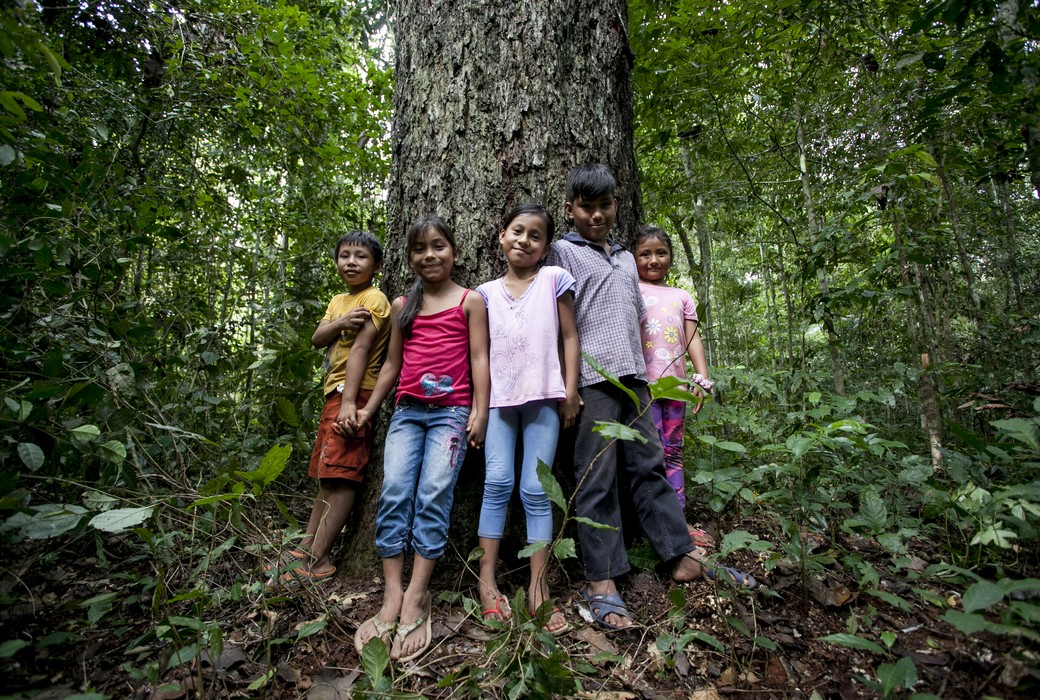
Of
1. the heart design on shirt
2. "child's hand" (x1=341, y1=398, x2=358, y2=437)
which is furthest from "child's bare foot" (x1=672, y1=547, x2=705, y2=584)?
"child's hand" (x1=341, y1=398, x2=358, y2=437)

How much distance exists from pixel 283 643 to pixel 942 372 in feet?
15.6

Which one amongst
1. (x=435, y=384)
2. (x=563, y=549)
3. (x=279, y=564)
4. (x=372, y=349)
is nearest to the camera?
(x=563, y=549)

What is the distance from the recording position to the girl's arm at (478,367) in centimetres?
238

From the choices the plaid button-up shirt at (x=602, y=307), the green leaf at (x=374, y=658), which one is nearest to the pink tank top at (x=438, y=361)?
the plaid button-up shirt at (x=602, y=307)

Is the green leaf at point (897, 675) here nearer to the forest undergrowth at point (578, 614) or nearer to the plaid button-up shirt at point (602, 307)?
the forest undergrowth at point (578, 614)

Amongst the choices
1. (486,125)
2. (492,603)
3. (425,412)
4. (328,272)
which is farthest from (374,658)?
(328,272)

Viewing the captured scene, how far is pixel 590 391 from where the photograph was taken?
246cm

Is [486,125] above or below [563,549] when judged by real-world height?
above

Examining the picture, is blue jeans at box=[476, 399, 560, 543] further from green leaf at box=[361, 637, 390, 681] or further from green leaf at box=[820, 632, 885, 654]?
green leaf at box=[820, 632, 885, 654]

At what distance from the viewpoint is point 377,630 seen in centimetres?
202

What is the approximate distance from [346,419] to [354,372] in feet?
0.85

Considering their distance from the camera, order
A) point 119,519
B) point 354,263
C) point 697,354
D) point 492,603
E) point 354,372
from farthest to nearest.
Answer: point 697,354 → point 354,263 → point 354,372 → point 492,603 → point 119,519

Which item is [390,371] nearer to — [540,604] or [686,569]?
[540,604]

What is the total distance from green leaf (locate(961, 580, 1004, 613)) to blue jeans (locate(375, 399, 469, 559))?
5.92ft
